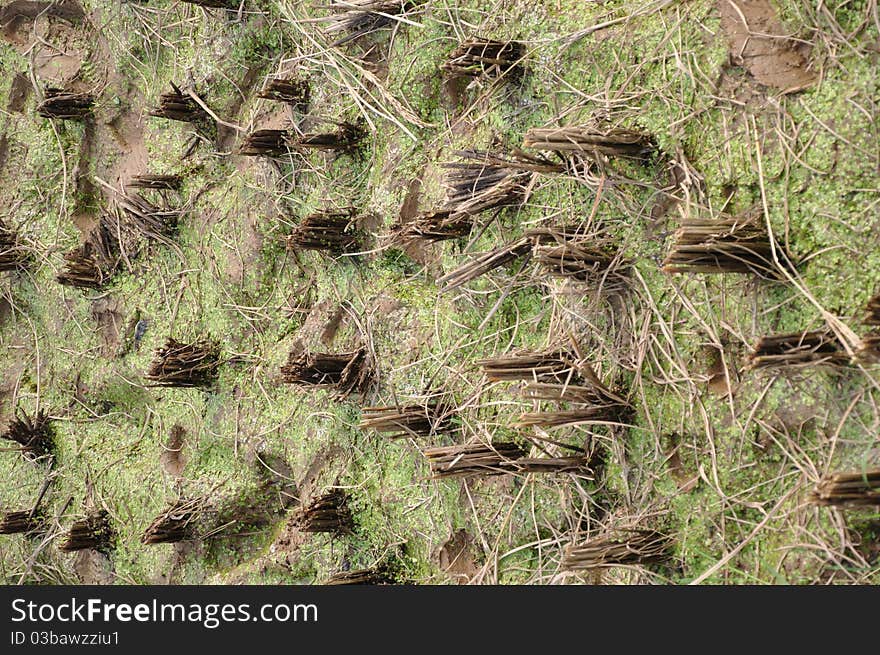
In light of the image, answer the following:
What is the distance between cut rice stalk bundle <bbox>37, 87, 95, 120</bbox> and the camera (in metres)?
3.58

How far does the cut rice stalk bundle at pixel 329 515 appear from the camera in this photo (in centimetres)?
285

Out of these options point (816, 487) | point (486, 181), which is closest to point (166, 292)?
point (486, 181)

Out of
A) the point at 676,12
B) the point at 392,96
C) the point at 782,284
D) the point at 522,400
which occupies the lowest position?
the point at 522,400

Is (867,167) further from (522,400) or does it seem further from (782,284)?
(522,400)

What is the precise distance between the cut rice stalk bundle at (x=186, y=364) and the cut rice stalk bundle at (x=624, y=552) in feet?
4.82

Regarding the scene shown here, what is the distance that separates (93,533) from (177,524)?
505 mm

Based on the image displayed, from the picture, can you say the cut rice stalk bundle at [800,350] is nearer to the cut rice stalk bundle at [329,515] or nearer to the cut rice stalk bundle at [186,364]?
the cut rice stalk bundle at [329,515]

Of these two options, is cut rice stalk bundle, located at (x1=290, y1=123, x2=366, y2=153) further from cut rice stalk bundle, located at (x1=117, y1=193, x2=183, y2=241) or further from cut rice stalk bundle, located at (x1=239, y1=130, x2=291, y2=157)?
cut rice stalk bundle, located at (x1=117, y1=193, x2=183, y2=241)

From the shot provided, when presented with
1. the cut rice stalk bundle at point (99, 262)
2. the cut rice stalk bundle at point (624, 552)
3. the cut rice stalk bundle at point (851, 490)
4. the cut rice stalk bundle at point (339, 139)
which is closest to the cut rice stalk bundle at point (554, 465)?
the cut rice stalk bundle at point (624, 552)

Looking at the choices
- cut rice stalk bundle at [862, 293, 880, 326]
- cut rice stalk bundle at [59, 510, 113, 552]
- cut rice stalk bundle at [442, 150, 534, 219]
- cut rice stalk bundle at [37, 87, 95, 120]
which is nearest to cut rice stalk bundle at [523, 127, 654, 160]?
cut rice stalk bundle at [442, 150, 534, 219]

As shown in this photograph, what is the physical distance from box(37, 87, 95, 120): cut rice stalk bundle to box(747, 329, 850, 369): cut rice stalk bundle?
106 inches

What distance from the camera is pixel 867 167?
6.69ft

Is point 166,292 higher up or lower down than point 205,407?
higher up

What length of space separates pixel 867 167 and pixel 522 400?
102 centimetres
